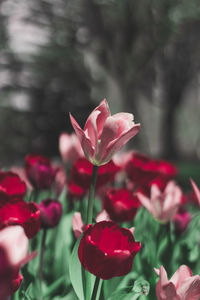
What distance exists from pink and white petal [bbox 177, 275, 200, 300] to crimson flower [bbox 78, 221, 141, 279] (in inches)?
3.2

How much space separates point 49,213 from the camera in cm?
73

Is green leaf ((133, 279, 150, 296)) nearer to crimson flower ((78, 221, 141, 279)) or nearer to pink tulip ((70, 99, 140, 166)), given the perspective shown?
crimson flower ((78, 221, 141, 279))

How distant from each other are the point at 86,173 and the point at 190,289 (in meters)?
0.47

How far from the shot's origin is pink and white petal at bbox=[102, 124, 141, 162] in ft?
1.70

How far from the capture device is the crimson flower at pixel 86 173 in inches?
36.3

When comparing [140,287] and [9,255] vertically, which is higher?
[9,255]

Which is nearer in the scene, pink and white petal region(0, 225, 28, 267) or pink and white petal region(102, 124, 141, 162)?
pink and white petal region(0, 225, 28, 267)

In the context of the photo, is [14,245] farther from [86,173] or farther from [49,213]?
[86,173]

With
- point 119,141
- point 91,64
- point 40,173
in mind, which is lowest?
point 91,64

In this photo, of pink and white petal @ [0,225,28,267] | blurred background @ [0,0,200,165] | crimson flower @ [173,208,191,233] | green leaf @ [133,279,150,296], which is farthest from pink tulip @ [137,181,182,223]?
blurred background @ [0,0,200,165]

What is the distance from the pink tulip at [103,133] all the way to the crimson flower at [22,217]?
126 mm

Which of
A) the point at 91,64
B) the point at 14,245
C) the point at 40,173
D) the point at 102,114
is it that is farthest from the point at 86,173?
the point at 91,64

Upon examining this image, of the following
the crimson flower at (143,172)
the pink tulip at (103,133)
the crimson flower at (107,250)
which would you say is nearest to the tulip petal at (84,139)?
the pink tulip at (103,133)

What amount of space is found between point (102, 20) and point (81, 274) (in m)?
6.74
